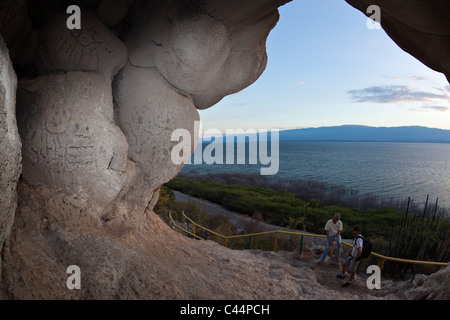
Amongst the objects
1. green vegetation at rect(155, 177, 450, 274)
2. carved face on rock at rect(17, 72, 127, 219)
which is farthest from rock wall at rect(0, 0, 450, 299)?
green vegetation at rect(155, 177, 450, 274)

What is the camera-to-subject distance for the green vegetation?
9469 millimetres

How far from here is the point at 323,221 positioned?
22.5 meters

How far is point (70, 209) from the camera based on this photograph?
3557mm

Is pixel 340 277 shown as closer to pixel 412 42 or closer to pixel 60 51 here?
pixel 412 42

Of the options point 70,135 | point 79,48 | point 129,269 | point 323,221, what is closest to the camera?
point 129,269

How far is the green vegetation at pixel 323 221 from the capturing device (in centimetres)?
947

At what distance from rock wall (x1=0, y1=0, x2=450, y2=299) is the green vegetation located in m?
6.24

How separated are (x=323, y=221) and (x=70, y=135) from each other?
2174 cm

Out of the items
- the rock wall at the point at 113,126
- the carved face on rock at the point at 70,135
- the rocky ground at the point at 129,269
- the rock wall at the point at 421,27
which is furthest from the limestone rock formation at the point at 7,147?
the rock wall at the point at 421,27

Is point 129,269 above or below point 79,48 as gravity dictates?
below

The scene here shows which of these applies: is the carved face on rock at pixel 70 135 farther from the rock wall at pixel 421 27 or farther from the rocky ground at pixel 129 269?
the rock wall at pixel 421 27

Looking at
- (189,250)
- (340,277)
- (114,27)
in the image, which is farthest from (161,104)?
(340,277)

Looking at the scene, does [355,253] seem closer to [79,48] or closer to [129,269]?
[129,269]

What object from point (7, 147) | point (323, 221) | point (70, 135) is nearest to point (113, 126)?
point (70, 135)
